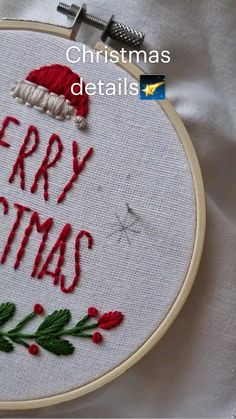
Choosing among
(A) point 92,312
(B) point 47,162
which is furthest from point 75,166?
(A) point 92,312

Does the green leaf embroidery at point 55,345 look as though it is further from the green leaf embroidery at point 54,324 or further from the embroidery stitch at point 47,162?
the embroidery stitch at point 47,162

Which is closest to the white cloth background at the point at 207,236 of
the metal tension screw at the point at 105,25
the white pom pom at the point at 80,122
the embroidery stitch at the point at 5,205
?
the metal tension screw at the point at 105,25

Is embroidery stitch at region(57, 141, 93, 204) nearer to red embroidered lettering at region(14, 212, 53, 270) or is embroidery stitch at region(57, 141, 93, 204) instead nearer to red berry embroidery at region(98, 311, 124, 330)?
red embroidered lettering at region(14, 212, 53, 270)

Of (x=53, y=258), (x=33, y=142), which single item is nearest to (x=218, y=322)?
(x=53, y=258)

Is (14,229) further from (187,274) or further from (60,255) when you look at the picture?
(187,274)

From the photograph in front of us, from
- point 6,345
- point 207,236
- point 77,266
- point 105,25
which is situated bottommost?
point 6,345

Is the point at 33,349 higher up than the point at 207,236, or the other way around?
the point at 207,236

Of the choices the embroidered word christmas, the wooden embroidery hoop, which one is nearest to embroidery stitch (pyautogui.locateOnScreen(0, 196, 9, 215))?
the embroidered word christmas
